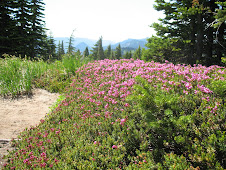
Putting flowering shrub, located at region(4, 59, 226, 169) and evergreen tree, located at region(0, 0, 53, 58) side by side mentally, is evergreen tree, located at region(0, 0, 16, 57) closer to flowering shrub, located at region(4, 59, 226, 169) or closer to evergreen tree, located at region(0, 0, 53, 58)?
evergreen tree, located at region(0, 0, 53, 58)

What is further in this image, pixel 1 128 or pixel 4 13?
pixel 4 13

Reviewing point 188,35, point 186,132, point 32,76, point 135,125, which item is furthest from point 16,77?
point 188,35

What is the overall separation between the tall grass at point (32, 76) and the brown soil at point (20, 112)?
50cm

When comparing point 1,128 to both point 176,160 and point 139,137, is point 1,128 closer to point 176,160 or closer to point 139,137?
point 139,137

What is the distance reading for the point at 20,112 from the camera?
6.29 meters

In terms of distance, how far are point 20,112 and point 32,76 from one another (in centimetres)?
333

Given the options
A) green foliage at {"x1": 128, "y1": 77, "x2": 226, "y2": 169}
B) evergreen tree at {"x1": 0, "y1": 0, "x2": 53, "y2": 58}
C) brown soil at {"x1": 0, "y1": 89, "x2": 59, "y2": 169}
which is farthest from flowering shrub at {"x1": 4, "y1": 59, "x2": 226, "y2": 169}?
evergreen tree at {"x1": 0, "y1": 0, "x2": 53, "y2": 58}

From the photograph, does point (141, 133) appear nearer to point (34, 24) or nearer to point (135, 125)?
point (135, 125)

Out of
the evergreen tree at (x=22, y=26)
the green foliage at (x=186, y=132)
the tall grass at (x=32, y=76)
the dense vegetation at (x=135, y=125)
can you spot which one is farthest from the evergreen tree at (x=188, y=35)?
the evergreen tree at (x=22, y=26)

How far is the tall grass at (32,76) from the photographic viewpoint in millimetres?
7940

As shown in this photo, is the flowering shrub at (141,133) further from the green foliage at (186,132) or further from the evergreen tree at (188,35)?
the evergreen tree at (188,35)

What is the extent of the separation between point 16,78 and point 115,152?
754cm

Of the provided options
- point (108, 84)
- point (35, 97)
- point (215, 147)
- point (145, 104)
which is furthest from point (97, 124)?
point (35, 97)

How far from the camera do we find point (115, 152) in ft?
9.41
